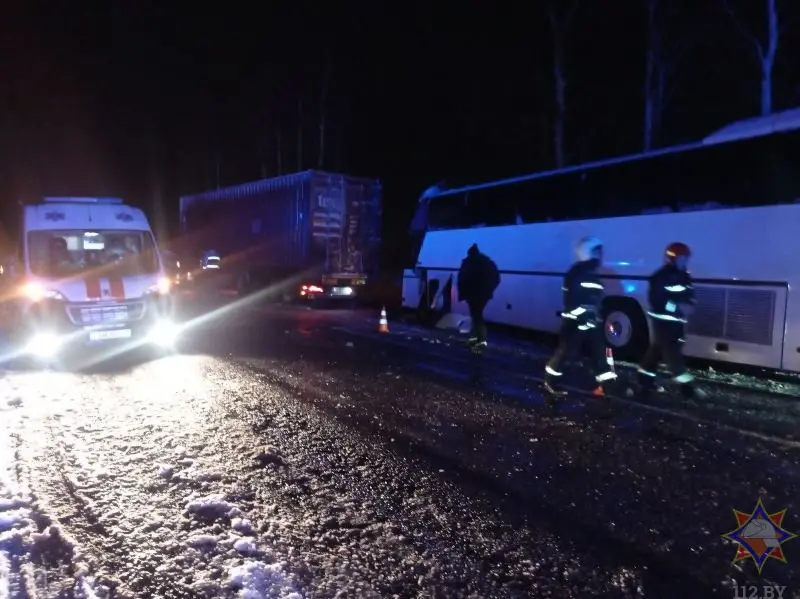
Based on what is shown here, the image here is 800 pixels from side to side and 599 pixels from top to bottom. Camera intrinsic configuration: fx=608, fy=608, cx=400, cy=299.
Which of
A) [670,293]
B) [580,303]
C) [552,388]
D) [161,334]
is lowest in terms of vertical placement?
[552,388]

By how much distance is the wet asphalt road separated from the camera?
3.39m

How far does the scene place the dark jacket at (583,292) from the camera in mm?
7074

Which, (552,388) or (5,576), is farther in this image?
(552,388)

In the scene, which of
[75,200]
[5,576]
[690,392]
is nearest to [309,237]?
[75,200]

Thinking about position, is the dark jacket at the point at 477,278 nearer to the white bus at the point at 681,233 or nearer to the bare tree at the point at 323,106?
the white bus at the point at 681,233

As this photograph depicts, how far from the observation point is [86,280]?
31.5 ft

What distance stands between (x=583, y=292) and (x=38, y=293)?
8014 mm

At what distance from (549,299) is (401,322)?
4.60 metres

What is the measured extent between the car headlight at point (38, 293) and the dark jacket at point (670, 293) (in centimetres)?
852

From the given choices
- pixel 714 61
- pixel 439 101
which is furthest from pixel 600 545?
pixel 439 101

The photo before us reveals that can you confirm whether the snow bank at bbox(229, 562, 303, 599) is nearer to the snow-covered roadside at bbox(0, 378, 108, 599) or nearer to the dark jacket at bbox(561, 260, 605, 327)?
the snow-covered roadside at bbox(0, 378, 108, 599)

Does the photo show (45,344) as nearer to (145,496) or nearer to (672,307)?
(145,496)

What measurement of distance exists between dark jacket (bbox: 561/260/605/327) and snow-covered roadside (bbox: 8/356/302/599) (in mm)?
4089

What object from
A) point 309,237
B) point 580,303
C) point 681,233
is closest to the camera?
point 580,303
